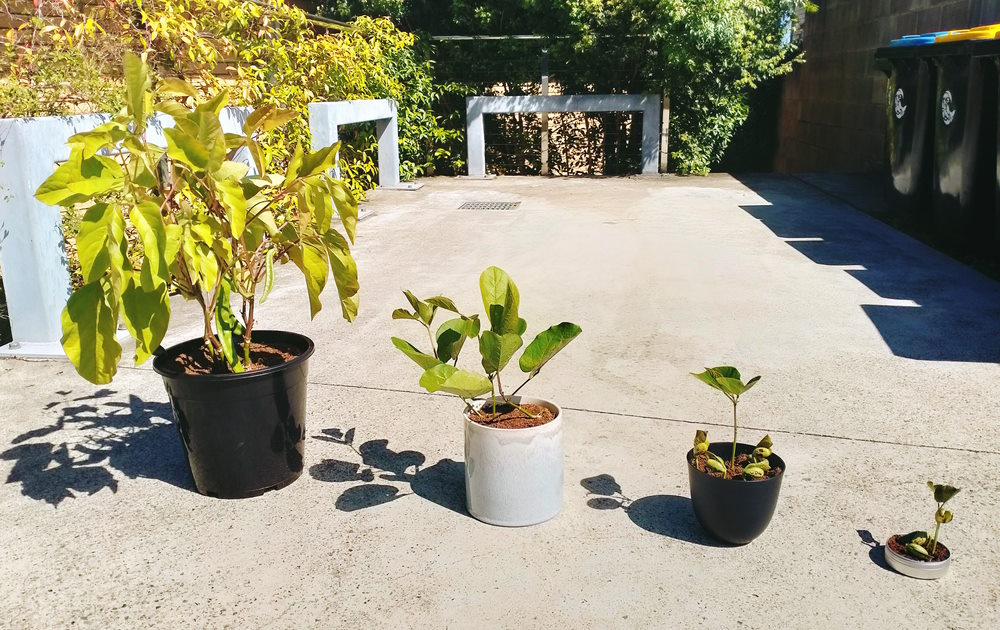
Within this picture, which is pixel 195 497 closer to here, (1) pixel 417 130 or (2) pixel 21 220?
(2) pixel 21 220

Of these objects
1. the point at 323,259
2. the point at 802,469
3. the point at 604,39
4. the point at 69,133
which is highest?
the point at 604,39

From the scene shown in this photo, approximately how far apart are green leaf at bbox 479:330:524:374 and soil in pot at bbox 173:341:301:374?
77 centimetres

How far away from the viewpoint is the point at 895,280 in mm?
5816

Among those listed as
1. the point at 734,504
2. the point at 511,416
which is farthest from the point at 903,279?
the point at 511,416

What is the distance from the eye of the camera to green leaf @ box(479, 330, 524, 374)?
2.71 m

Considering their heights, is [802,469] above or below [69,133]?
below

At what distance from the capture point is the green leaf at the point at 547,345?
106 inches

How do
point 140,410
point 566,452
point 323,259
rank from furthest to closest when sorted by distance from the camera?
point 140,410 → point 566,452 → point 323,259

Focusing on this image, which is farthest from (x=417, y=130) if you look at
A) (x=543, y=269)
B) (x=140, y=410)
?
(x=140, y=410)

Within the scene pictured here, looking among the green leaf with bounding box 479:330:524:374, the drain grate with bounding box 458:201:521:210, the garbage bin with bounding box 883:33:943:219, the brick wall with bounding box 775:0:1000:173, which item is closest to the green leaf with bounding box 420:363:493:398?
the green leaf with bounding box 479:330:524:374

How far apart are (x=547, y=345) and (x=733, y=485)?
72 cm

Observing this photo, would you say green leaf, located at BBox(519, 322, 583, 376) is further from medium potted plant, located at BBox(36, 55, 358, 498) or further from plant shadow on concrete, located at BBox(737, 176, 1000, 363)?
plant shadow on concrete, located at BBox(737, 176, 1000, 363)

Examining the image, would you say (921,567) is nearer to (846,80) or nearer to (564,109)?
(564,109)

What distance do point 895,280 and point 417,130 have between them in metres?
7.31
